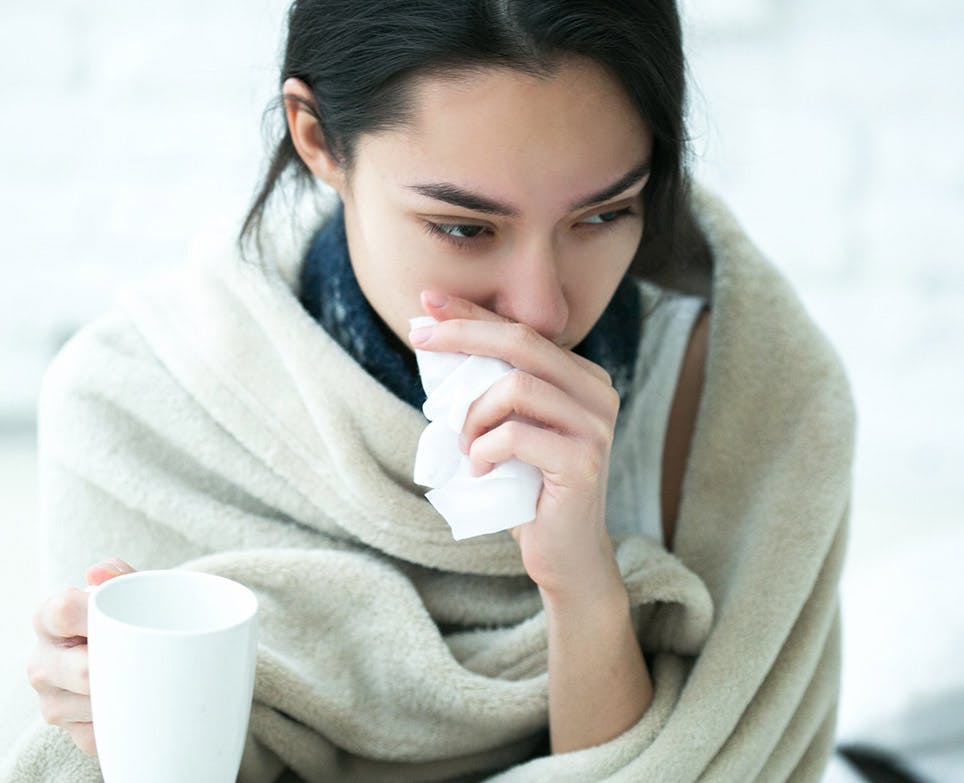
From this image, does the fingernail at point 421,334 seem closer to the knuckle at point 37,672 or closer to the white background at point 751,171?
the knuckle at point 37,672

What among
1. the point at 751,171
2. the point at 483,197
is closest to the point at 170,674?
the point at 483,197

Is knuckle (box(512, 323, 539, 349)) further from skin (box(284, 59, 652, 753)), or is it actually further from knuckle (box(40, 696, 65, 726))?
knuckle (box(40, 696, 65, 726))

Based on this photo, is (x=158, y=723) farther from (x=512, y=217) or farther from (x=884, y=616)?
(x=884, y=616)

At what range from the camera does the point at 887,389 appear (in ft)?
7.18

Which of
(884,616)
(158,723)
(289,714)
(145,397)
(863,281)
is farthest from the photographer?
(863,281)

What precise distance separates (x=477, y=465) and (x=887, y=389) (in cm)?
147

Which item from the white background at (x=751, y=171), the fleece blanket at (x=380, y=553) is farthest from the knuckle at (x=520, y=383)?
the white background at (x=751, y=171)

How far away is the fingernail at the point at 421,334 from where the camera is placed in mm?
927

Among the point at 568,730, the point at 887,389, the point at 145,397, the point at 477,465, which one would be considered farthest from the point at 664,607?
the point at 887,389

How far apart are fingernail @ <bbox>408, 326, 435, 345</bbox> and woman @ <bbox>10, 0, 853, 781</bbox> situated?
17 mm

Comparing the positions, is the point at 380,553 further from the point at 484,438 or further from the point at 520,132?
the point at 520,132

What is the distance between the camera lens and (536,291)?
930 mm

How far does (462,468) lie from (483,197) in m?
0.20

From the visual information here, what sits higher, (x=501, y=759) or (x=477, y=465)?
(x=477, y=465)
